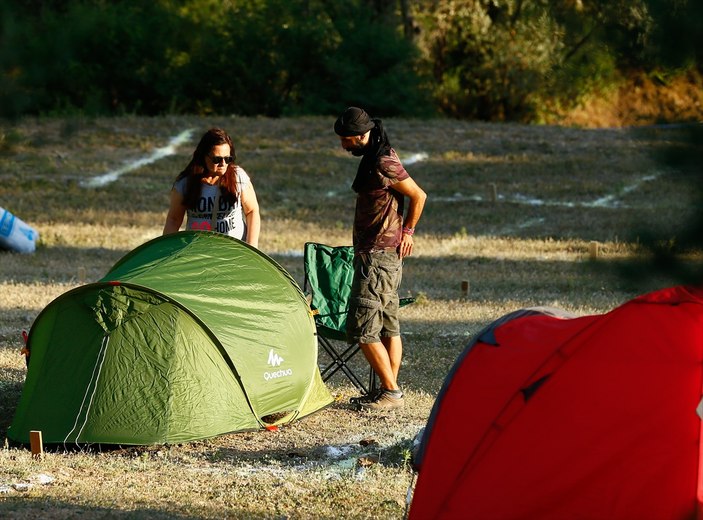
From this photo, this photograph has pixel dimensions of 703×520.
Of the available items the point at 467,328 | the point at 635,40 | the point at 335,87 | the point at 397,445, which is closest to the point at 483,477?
the point at 397,445

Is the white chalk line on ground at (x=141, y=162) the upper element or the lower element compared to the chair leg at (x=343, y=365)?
upper

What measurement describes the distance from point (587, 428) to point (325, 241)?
36.9 ft

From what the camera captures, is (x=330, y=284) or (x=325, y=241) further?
(x=325, y=241)

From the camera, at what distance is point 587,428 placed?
4902 mm

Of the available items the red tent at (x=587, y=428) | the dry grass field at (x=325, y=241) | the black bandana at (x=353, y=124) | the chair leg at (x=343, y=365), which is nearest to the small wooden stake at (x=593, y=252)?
the dry grass field at (x=325, y=241)

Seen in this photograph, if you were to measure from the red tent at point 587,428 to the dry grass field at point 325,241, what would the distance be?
0.34 meters

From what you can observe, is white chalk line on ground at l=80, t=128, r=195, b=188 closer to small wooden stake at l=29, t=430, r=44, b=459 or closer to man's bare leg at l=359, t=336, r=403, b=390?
man's bare leg at l=359, t=336, r=403, b=390

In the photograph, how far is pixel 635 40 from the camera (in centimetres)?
337

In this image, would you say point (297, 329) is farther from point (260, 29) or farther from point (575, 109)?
point (575, 109)

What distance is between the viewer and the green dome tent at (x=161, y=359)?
6785mm

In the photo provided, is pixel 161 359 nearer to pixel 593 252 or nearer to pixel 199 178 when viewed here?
pixel 199 178

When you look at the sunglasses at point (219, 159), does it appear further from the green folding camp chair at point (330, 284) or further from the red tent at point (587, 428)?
the red tent at point (587, 428)

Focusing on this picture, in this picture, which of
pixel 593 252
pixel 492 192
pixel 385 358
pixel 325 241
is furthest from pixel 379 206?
pixel 492 192

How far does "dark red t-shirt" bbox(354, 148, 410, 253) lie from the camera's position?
289 inches
